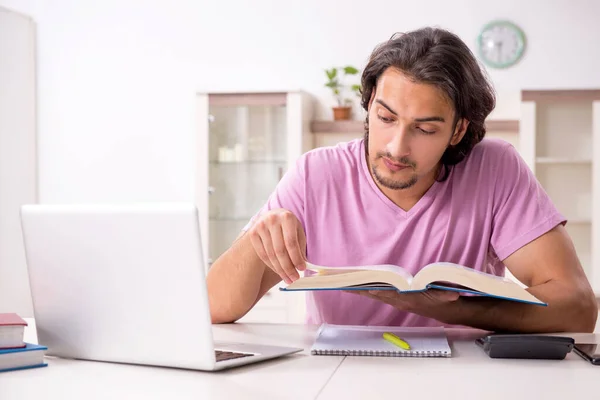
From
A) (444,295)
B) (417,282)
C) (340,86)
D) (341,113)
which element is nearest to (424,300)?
(444,295)

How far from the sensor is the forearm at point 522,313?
1.52 m

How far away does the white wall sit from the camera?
166 inches

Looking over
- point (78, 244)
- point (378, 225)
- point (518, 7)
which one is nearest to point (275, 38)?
point (518, 7)

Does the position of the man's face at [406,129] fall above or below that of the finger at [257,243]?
above

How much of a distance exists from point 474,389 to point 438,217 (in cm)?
81

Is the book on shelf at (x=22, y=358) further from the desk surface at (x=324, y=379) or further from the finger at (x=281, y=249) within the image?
the finger at (x=281, y=249)

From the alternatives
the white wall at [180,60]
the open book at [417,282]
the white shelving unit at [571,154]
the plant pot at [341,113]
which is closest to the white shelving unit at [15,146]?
the white wall at [180,60]

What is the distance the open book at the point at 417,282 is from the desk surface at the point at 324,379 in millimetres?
113

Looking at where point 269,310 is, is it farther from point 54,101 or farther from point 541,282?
point 541,282

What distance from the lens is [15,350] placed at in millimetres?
1215

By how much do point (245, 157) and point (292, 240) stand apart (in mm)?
3020

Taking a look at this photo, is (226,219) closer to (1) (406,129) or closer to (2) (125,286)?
(1) (406,129)

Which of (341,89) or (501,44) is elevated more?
(501,44)

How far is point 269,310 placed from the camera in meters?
4.18
